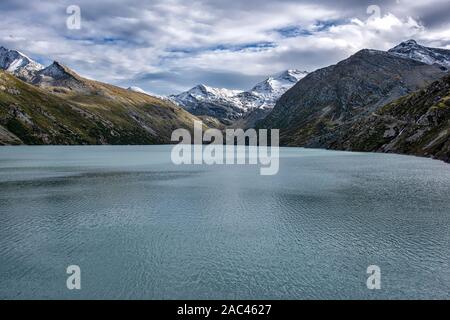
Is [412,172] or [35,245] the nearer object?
[35,245]

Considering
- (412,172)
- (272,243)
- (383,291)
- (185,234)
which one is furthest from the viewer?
(412,172)

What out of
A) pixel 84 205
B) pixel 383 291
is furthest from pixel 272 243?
pixel 84 205

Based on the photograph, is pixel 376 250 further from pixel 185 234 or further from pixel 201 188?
pixel 201 188

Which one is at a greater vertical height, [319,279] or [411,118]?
[411,118]

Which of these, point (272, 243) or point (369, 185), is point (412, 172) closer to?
point (369, 185)
